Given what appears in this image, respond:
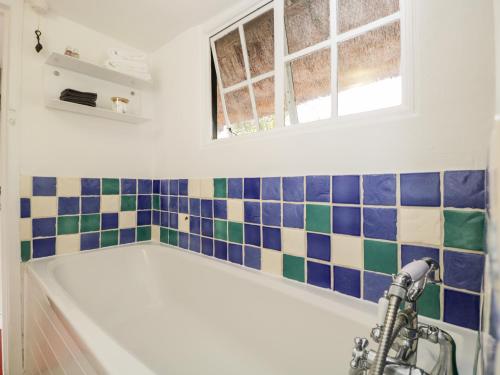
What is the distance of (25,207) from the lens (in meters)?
1.51

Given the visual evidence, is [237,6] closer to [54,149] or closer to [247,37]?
[247,37]

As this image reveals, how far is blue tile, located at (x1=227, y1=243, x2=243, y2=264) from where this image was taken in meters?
1.50

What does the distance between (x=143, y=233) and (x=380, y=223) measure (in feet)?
5.81

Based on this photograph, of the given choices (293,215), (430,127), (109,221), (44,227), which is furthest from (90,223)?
(430,127)

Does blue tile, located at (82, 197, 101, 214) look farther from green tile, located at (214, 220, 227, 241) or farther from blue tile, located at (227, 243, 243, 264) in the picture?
blue tile, located at (227, 243, 243, 264)

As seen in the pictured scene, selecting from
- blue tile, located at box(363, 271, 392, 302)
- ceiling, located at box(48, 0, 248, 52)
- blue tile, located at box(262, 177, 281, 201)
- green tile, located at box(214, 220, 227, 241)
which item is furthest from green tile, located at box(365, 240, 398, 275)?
ceiling, located at box(48, 0, 248, 52)

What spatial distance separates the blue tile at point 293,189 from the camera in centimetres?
123

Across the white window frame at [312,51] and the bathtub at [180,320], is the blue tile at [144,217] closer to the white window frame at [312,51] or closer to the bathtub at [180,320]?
the bathtub at [180,320]

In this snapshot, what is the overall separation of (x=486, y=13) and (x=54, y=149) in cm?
220

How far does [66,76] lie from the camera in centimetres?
167

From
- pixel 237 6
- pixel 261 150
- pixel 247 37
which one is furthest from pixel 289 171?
pixel 237 6

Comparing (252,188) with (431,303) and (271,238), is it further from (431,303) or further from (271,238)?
(431,303)

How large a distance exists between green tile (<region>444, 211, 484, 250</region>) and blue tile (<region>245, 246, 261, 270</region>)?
855 millimetres

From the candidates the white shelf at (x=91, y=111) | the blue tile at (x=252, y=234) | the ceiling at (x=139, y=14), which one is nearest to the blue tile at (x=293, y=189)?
the blue tile at (x=252, y=234)
